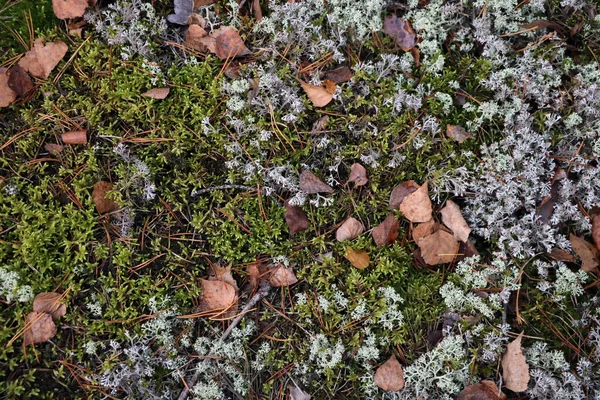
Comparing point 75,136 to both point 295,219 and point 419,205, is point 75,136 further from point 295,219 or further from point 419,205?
A: point 419,205

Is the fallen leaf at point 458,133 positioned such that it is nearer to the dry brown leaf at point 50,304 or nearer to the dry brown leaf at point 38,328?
the dry brown leaf at point 50,304

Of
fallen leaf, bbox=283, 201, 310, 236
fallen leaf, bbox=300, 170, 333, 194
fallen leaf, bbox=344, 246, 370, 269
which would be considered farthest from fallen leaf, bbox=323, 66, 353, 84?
fallen leaf, bbox=344, 246, 370, 269

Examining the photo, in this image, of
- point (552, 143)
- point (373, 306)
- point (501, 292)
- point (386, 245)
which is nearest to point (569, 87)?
point (552, 143)

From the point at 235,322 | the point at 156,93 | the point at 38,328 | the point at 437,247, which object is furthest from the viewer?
the point at 156,93

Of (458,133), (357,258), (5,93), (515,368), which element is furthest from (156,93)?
(515,368)

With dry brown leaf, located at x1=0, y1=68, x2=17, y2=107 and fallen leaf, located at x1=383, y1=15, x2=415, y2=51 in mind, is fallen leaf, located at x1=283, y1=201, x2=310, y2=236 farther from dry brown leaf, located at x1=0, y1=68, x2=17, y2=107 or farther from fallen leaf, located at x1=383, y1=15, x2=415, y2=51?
dry brown leaf, located at x1=0, y1=68, x2=17, y2=107

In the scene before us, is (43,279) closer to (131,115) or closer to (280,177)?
(131,115)
